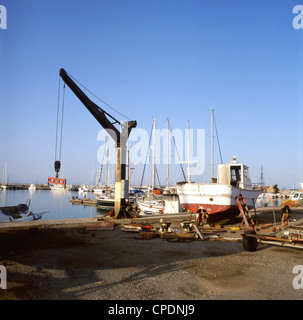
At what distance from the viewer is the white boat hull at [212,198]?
13000 millimetres

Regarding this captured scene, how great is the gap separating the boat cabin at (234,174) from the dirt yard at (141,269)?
23.8ft

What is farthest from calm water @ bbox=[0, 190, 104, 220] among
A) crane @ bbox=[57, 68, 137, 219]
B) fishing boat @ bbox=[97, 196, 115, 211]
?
crane @ bbox=[57, 68, 137, 219]

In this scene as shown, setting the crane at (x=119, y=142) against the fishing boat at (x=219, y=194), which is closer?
the fishing boat at (x=219, y=194)

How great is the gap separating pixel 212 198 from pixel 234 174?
3800 millimetres

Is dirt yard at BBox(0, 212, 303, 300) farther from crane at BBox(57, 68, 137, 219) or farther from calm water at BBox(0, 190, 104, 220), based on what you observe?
calm water at BBox(0, 190, 104, 220)

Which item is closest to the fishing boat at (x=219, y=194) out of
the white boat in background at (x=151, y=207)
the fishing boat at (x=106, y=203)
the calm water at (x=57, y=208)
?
the white boat in background at (x=151, y=207)

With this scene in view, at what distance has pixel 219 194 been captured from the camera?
13133 mm

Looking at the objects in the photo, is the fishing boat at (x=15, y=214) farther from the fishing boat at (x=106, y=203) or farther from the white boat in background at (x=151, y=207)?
the fishing boat at (x=106, y=203)

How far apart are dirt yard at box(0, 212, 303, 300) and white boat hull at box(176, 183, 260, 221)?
3926mm

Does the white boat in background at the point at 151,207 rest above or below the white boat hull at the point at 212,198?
below

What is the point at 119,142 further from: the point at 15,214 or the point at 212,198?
the point at 15,214

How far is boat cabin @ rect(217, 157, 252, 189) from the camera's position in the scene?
15.9 m
